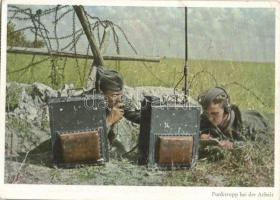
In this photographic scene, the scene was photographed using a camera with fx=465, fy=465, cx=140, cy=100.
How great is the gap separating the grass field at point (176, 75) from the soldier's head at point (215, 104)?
37mm

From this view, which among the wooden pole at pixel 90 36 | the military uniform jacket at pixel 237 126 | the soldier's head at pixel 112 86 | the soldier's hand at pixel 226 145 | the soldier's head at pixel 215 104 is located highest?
the wooden pole at pixel 90 36

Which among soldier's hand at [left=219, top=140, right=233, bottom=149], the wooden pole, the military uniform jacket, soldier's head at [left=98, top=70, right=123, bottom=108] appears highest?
the wooden pole

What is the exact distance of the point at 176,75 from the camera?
293 centimetres

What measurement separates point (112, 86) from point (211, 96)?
624mm

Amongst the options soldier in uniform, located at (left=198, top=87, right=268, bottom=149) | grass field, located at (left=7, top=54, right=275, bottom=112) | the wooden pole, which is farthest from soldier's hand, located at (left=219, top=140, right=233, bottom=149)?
the wooden pole

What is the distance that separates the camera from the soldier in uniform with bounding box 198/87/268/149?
2.91m

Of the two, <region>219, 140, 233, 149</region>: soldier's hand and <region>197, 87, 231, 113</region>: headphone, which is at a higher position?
<region>197, 87, 231, 113</region>: headphone

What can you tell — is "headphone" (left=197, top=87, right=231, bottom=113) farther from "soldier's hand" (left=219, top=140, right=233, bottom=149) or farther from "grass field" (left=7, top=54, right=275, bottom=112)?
"soldier's hand" (left=219, top=140, right=233, bottom=149)

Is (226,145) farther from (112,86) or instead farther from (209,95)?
(112,86)

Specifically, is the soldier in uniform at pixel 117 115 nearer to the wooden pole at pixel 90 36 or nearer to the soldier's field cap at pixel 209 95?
the wooden pole at pixel 90 36

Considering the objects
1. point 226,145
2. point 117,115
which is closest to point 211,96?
point 226,145

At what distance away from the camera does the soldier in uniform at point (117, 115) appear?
292cm

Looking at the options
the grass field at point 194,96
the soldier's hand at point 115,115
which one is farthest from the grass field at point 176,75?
Result: the soldier's hand at point 115,115

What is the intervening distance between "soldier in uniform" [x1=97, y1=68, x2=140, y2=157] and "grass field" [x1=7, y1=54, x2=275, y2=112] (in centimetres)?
7
